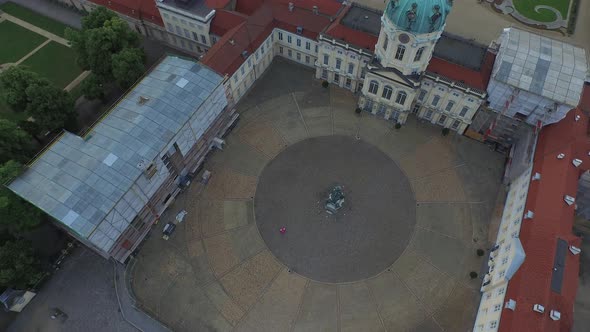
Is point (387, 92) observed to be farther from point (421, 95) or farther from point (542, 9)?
point (542, 9)

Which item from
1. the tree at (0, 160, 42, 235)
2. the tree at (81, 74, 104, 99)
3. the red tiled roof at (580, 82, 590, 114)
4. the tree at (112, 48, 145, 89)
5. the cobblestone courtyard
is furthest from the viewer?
the tree at (81, 74, 104, 99)

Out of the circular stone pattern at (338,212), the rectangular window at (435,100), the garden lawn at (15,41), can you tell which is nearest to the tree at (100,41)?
the garden lawn at (15,41)

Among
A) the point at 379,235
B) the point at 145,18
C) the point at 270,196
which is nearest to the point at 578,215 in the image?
the point at 379,235

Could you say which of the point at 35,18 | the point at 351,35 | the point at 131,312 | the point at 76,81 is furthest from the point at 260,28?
the point at 35,18

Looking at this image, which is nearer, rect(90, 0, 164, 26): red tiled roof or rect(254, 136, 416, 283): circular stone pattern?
rect(254, 136, 416, 283): circular stone pattern

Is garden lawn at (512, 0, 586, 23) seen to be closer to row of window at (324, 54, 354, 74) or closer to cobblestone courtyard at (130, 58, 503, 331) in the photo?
cobblestone courtyard at (130, 58, 503, 331)

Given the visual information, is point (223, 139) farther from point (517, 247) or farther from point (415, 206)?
point (517, 247)

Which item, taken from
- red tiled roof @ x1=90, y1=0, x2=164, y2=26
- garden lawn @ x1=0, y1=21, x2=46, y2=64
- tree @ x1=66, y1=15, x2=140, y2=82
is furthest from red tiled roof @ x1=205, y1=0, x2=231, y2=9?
garden lawn @ x1=0, y1=21, x2=46, y2=64
